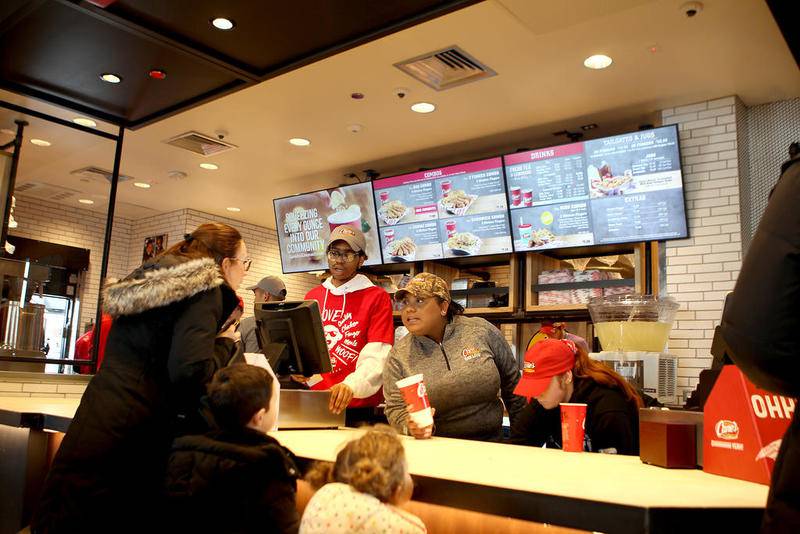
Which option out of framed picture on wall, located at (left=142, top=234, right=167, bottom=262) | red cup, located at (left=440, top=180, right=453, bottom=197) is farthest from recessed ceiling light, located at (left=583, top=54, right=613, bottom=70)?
framed picture on wall, located at (left=142, top=234, right=167, bottom=262)

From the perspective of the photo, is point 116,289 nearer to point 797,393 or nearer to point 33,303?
point 797,393

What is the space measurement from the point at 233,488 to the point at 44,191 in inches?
301

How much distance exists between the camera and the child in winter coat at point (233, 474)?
1877 mm

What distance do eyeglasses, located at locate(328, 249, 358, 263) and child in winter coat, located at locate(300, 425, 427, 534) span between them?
1.88 m

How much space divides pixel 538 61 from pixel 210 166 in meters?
3.85

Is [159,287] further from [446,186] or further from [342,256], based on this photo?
[446,186]

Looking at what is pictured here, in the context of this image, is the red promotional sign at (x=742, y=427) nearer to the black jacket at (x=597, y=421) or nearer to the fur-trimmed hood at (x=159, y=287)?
the black jacket at (x=597, y=421)

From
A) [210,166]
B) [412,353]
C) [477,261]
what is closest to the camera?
[412,353]

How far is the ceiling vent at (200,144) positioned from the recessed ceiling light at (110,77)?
6.14 feet

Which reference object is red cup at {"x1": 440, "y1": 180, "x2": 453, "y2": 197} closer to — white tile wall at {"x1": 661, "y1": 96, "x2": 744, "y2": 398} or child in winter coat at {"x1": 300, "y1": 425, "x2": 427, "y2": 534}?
white tile wall at {"x1": 661, "y1": 96, "x2": 744, "y2": 398}

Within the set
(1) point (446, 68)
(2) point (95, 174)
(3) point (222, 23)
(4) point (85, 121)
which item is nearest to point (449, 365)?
(3) point (222, 23)

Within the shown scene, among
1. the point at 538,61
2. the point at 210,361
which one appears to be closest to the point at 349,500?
the point at 210,361

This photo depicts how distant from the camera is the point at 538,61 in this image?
4.55 m

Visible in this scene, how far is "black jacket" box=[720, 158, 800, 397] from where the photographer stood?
3.64 feet
